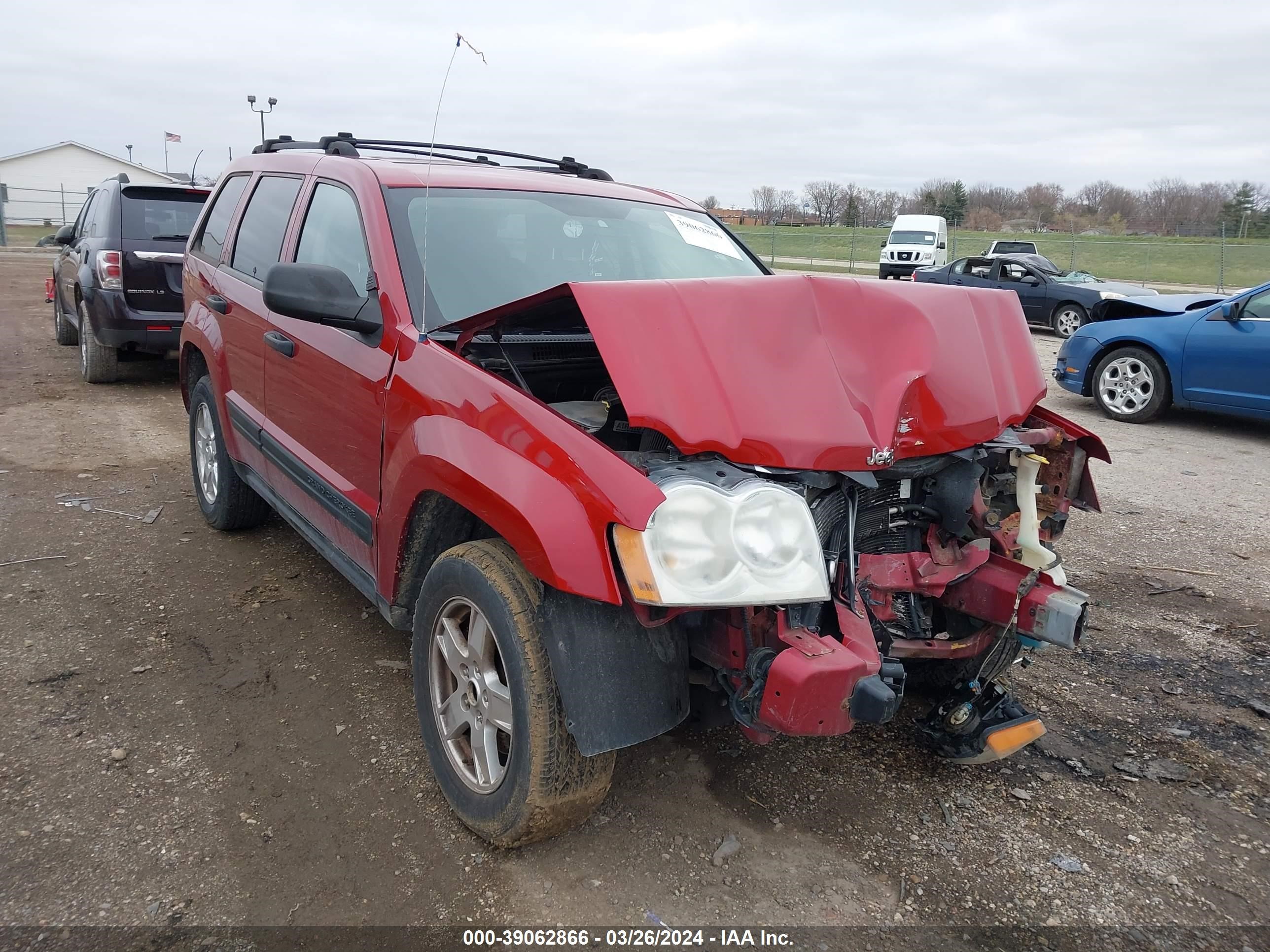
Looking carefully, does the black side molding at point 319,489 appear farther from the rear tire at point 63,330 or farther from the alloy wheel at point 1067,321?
the alloy wheel at point 1067,321

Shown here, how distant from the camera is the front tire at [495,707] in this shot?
229 centimetres

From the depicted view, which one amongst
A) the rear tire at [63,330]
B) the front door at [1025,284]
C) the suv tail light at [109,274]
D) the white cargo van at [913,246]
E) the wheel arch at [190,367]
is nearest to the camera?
the wheel arch at [190,367]

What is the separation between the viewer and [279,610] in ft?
13.5

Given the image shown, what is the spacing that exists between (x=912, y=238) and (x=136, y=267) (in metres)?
25.9

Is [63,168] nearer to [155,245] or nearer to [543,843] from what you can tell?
[155,245]

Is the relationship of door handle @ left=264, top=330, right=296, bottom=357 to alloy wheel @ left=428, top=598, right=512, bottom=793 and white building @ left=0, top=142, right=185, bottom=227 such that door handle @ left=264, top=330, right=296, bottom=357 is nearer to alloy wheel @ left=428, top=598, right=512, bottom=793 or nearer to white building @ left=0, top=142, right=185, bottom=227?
alloy wheel @ left=428, top=598, right=512, bottom=793

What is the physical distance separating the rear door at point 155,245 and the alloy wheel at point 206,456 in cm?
402

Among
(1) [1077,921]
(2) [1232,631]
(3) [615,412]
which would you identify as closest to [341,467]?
(3) [615,412]

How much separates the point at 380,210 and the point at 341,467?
2.97ft

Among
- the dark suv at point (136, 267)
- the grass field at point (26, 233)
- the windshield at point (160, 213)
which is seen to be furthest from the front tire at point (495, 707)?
the grass field at point (26, 233)

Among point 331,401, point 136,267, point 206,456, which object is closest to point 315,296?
point 331,401

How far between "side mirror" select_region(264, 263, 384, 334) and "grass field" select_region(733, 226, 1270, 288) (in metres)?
21.1

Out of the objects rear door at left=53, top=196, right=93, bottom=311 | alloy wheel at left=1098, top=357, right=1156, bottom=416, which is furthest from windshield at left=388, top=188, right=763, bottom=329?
rear door at left=53, top=196, right=93, bottom=311

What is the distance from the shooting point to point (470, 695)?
8.55 feet
